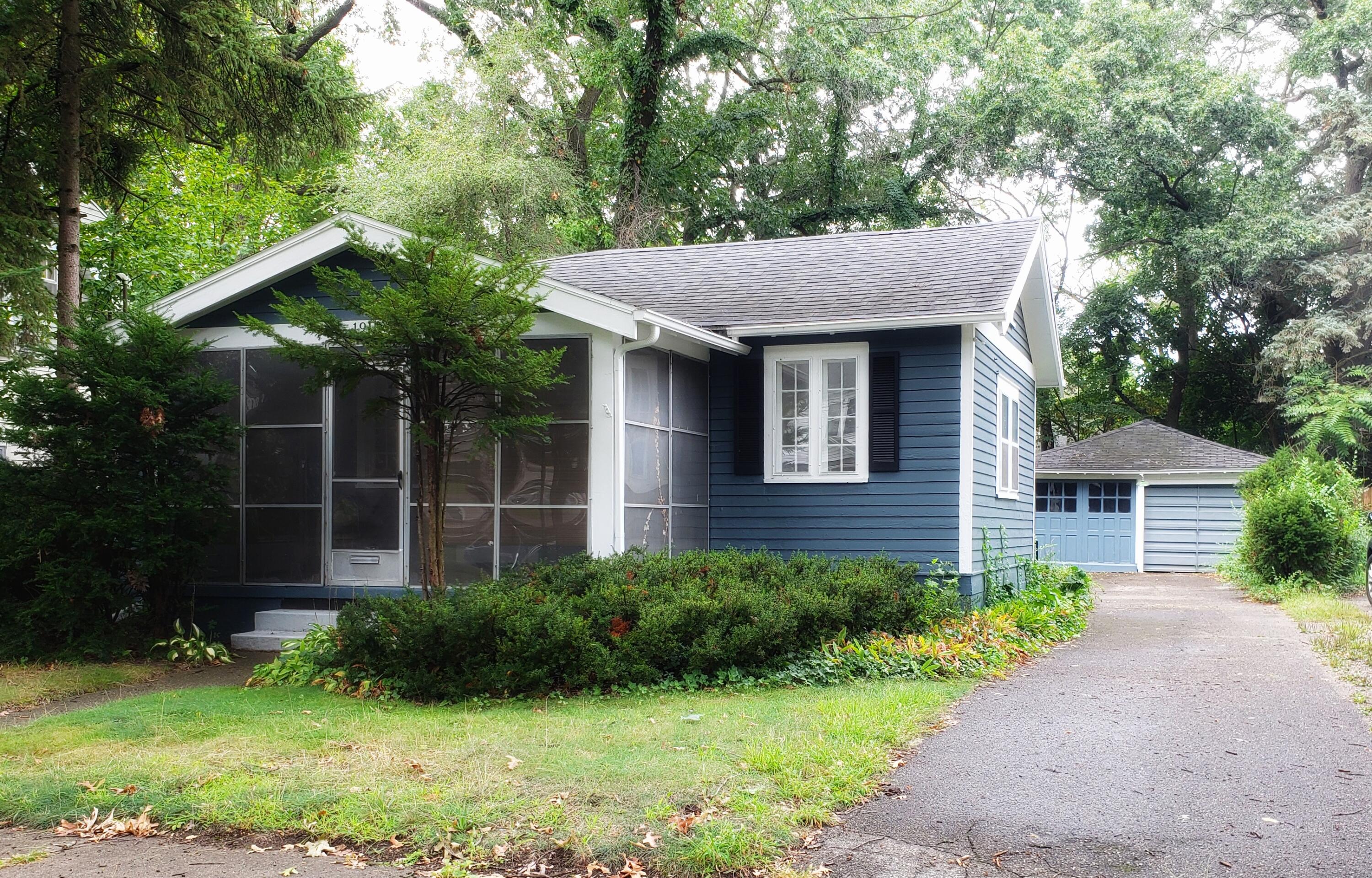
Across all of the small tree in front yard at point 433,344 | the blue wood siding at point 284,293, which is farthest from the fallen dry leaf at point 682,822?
the blue wood siding at point 284,293

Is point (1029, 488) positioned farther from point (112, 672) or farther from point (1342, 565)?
point (112, 672)

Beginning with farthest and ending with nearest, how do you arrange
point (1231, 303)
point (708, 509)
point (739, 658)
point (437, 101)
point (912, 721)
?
point (1231, 303), point (437, 101), point (708, 509), point (739, 658), point (912, 721)

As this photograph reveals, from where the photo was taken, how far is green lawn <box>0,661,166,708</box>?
8016 mm

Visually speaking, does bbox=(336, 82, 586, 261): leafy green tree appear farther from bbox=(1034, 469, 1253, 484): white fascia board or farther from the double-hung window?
bbox=(1034, 469, 1253, 484): white fascia board

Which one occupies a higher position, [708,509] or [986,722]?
[708,509]

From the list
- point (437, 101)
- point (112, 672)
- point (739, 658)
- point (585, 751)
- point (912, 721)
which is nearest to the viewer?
point (585, 751)

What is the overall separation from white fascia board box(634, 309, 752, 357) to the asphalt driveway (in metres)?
4.13

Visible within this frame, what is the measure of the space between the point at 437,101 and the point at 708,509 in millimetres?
15980

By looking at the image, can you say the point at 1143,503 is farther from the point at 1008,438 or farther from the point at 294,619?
the point at 294,619

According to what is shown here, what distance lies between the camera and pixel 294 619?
10516 millimetres

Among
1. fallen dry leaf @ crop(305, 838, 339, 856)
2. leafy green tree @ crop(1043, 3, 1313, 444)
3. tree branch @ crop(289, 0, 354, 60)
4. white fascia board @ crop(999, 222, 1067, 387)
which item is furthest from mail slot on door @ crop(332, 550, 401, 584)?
leafy green tree @ crop(1043, 3, 1313, 444)

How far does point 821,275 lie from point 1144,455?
1264cm

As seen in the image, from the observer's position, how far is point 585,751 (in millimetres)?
5836

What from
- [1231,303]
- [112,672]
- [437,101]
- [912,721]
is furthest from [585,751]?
[1231,303]
